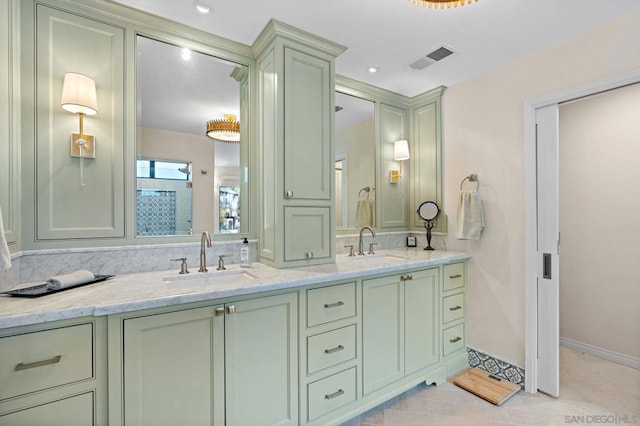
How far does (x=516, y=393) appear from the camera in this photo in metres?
2.27

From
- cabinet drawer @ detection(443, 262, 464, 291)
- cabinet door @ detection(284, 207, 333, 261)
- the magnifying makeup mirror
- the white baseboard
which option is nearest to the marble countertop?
cabinet door @ detection(284, 207, 333, 261)

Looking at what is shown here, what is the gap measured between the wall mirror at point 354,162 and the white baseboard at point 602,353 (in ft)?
7.45

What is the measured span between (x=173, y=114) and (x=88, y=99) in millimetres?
492

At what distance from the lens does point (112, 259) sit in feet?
5.89

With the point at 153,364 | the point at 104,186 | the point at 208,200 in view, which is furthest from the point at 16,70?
the point at 153,364

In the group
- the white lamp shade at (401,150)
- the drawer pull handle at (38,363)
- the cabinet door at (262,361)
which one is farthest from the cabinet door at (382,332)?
the drawer pull handle at (38,363)

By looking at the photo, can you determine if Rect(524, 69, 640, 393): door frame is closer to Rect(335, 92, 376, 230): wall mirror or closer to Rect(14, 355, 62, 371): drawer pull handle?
Rect(335, 92, 376, 230): wall mirror

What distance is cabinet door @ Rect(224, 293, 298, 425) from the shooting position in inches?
60.2

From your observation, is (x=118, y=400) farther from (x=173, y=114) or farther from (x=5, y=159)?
(x=173, y=114)

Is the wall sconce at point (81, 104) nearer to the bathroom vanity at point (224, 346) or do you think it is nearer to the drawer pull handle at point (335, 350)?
the bathroom vanity at point (224, 346)

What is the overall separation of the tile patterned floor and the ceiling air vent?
2589 millimetres

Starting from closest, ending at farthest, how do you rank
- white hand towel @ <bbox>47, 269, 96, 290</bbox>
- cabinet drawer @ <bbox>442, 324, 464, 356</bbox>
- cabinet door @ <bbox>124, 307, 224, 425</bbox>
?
cabinet door @ <bbox>124, 307, 224, 425</bbox> < white hand towel @ <bbox>47, 269, 96, 290</bbox> < cabinet drawer @ <bbox>442, 324, 464, 356</bbox>

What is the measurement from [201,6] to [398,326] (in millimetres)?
2435

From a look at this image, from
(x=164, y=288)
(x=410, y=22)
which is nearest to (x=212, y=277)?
(x=164, y=288)
